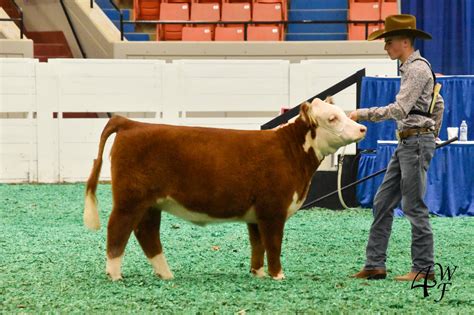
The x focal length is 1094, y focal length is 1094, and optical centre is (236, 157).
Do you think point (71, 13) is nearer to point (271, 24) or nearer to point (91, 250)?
point (271, 24)

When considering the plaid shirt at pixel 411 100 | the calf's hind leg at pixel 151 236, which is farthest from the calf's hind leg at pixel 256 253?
the plaid shirt at pixel 411 100

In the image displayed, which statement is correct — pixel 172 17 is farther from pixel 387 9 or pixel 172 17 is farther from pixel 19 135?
pixel 19 135

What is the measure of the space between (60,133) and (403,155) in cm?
960

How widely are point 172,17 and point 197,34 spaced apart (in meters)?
0.80

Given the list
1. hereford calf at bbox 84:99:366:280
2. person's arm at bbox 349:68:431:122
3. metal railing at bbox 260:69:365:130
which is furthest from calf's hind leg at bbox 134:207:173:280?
metal railing at bbox 260:69:365:130

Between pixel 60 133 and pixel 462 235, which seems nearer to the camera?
pixel 462 235

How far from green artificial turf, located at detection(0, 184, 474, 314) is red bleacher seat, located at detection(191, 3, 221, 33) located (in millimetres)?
8152

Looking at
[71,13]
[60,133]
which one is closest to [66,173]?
[60,133]

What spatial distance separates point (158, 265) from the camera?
271 inches

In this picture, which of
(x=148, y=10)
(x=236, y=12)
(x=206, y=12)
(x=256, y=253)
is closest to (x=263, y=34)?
(x=236, y=12)

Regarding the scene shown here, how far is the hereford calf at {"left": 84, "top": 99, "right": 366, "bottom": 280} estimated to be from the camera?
6.68 metres

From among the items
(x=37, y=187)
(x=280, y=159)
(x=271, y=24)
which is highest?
(x=271, y=24)

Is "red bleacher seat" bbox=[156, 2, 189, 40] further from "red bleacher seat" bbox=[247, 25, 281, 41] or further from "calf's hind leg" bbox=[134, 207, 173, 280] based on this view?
"calf's hind leg" bbox=[134, 207, 173, 280]

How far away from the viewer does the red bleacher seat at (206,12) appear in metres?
19.1
